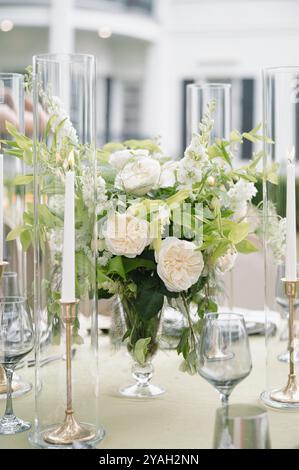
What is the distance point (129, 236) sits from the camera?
52.8 inches

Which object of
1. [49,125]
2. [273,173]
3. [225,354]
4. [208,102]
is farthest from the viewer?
[208,102]

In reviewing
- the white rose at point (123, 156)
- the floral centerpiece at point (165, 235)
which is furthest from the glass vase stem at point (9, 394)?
the white rose at point (123, 156)

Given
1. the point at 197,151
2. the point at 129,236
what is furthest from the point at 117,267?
the point at 197,151

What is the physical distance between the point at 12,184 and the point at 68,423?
573 millimetres

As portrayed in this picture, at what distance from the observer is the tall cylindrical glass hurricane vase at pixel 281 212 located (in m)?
1.41

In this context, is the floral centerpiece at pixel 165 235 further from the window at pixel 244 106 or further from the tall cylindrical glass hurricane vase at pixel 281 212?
the window at pixel 244 106

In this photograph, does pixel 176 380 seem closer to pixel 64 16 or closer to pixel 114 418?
pixel 114 418

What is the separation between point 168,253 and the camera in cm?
134

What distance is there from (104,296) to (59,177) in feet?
1.11

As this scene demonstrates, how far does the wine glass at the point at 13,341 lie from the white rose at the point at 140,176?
11.6 inches

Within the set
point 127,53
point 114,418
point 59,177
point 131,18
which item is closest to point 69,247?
point 59,177

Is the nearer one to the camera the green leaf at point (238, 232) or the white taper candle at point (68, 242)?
the white taper candle at point (68, 242)

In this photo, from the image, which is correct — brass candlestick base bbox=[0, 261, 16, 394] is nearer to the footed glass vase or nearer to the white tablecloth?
the white tablecloth

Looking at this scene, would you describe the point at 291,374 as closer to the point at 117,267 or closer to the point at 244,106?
the point at 117,267
